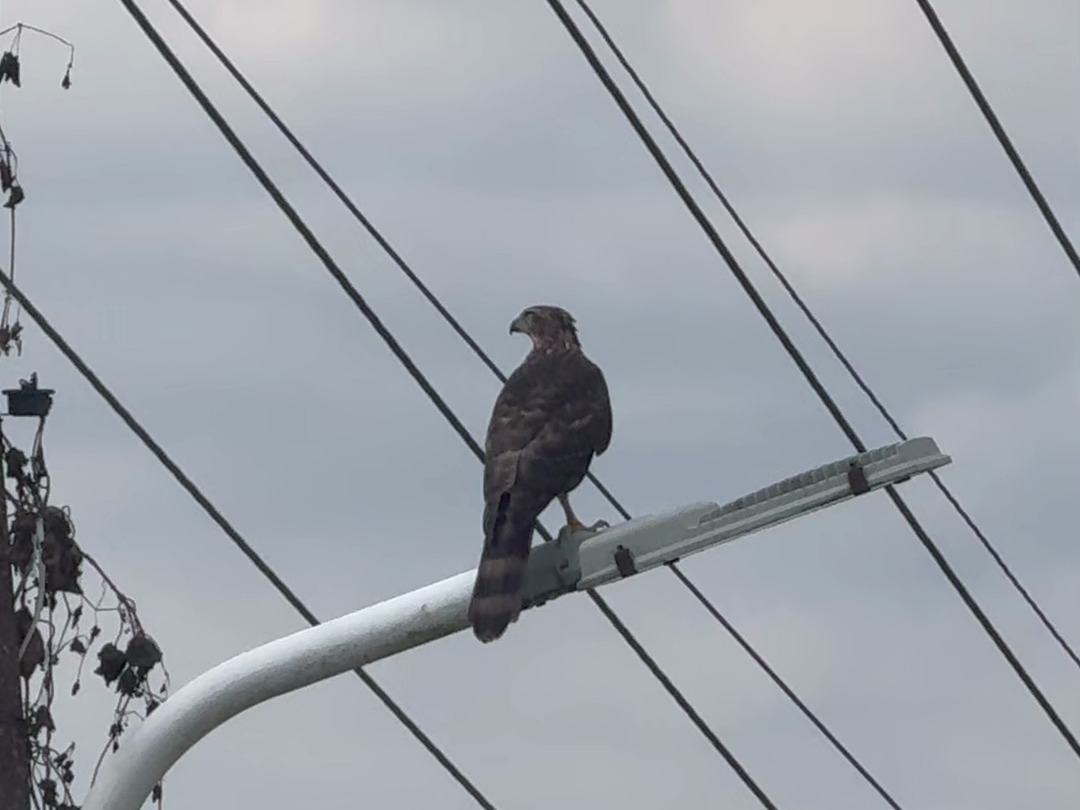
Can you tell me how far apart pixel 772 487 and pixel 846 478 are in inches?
8.7

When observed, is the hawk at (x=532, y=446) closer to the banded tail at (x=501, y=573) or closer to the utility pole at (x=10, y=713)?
the banded tail at (x=501, y=573)

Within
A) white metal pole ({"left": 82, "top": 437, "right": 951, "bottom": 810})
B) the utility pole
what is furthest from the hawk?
the utility pole

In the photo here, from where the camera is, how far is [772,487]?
338 inches

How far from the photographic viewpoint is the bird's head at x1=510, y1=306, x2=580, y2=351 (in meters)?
15.0

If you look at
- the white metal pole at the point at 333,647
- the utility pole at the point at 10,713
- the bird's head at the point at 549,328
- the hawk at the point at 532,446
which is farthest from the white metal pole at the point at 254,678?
the bird's head at the point at 549,328

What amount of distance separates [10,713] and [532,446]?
2476mm

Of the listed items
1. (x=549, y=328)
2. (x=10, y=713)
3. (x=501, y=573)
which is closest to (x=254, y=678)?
(x=501, y=573)

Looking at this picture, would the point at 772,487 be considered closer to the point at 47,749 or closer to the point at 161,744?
the point at 161,744

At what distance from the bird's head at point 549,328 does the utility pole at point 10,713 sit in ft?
11.0

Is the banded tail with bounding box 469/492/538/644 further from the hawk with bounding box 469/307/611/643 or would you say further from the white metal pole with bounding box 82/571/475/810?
the white metal pole with bounding box 82/571/475/810

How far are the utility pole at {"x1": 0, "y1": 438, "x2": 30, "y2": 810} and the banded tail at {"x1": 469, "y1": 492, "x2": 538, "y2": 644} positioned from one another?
244cm

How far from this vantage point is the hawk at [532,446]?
9711 mm

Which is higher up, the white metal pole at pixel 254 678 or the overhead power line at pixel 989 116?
the overhead power line at pixel 989 116

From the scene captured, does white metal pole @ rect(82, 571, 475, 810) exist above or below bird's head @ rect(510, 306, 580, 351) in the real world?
below
